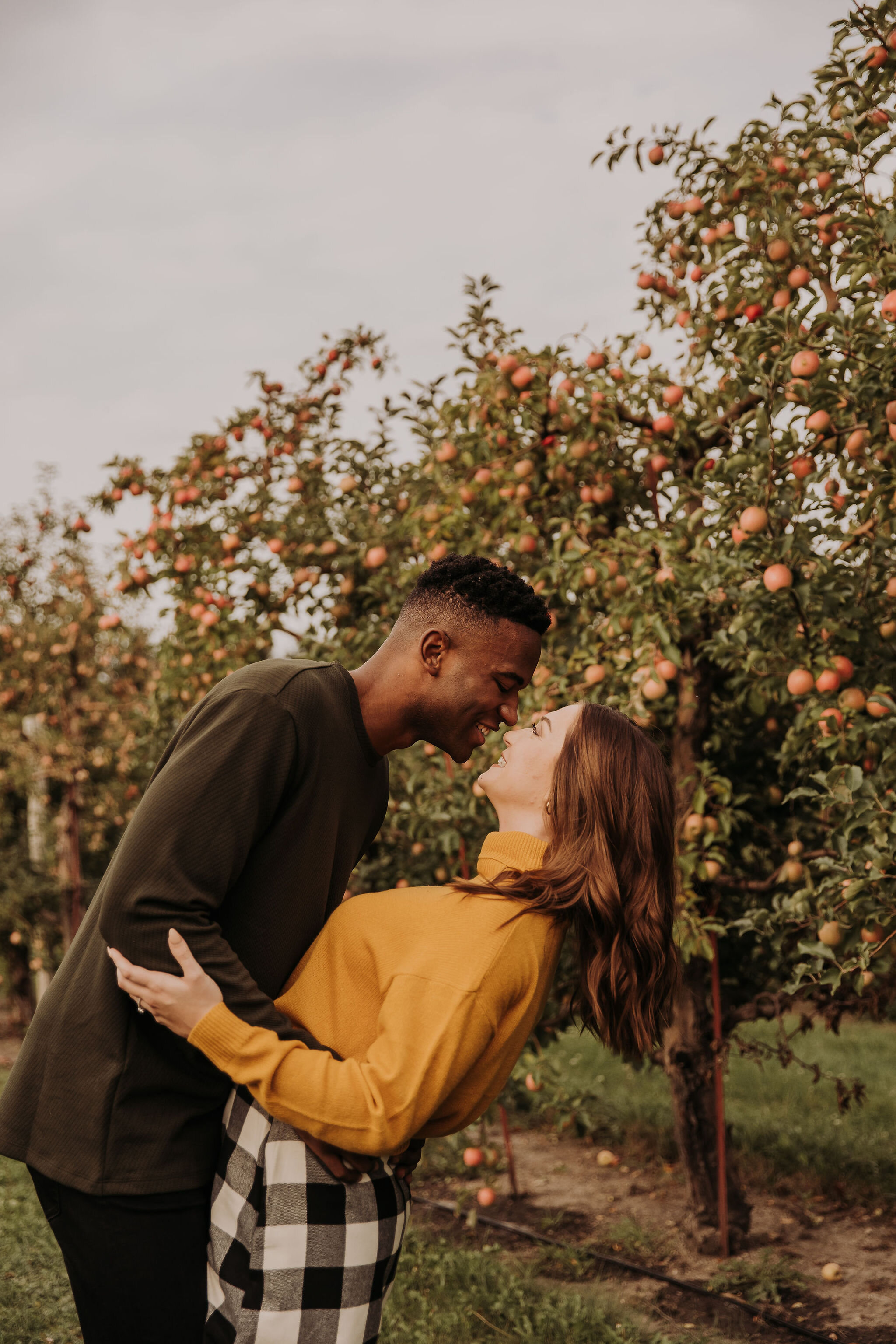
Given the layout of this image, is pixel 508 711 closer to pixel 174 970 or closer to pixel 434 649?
pixel 434 649

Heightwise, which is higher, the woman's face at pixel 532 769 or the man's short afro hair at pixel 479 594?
the man's short afro hair at pixel 479 594

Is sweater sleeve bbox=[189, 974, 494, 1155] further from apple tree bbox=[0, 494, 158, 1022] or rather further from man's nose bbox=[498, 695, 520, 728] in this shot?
apple tree bbox=[0, 494, 158, 1022]

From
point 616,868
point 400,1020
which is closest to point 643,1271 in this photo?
point 616,868

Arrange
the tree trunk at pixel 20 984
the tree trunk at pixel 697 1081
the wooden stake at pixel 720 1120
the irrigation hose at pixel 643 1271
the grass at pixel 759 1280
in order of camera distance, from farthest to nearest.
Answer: the tree trunk at pixel 20 984, the tree trunk at pixel 697 1081, the wooden stake at pixel 720 1120, the grass at pixel 759 1280, the irrigation hose at pixel 643 1271

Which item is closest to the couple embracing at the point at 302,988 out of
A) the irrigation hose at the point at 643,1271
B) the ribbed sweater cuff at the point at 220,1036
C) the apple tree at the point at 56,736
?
the ribbed sweater cuff at the point at 220,1036

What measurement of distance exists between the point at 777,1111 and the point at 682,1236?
1.98m

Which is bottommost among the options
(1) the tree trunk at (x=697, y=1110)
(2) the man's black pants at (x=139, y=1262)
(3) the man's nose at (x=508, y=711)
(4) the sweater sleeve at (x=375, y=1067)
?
(1) the tree trunk at (x=697, y=1110)

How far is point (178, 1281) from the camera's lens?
4.97ft

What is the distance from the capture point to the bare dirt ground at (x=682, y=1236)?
127 inches

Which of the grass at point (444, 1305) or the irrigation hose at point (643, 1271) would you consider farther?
the irrigation hose at point (643, 1271)

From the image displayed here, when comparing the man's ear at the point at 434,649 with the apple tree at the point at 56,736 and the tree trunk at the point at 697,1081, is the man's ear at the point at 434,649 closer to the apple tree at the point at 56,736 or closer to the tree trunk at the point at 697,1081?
the tree trunk at the point at 697,1081

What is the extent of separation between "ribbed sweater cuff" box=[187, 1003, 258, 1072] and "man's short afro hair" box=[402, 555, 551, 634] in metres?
0.78

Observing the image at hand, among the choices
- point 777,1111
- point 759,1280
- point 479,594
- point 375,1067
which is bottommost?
point 777,1111

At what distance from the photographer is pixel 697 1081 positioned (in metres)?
3.77
